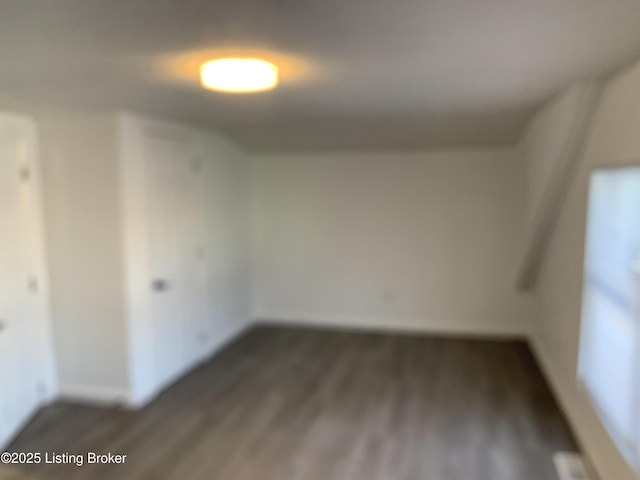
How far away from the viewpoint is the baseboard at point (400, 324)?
5.48 m

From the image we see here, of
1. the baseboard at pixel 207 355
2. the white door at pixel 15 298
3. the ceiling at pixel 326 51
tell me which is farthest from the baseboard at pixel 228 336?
the ceiling at pixel 326 51

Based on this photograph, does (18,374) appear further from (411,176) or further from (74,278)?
(411,176)

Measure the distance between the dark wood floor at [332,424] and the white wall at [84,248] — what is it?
13.1 inches

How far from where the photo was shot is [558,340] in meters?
3.89

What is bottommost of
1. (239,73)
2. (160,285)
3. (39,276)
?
(160,285)

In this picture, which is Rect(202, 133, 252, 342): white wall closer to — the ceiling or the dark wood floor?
the dark wood floor

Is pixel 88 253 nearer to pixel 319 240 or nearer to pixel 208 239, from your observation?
pixel 208 239

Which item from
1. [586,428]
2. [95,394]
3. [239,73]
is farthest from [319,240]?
[239,73]

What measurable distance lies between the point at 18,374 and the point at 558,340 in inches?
156

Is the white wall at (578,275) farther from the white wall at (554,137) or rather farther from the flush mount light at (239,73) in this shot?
the flush mount light at (239,73)

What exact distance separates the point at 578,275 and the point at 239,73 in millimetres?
2466

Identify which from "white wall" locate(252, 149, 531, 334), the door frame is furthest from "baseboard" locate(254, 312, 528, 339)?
the door frame

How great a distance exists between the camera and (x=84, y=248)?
3852 mm

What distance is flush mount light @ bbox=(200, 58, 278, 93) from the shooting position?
228cm
